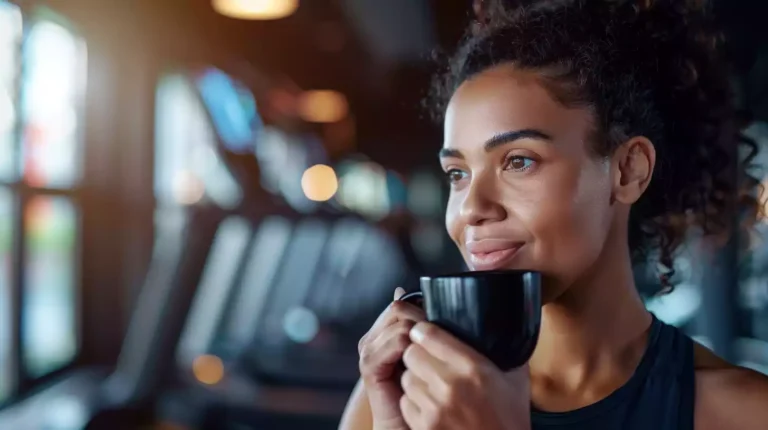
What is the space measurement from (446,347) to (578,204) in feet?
0.82

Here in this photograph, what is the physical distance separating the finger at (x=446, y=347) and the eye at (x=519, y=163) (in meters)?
0.22

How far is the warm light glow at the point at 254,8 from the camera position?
2756 millimetres

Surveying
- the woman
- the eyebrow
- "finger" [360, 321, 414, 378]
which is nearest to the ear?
the woman

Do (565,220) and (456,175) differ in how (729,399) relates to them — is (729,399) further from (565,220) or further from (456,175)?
(456,175)

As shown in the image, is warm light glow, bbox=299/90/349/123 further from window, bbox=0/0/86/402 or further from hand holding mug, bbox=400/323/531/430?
hand holding mug, bbox=400/323/531/430

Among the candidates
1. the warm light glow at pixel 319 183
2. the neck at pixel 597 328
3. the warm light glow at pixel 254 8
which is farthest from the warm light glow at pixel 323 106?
the neck at pixel 597 328

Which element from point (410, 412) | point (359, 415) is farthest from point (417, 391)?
Answer: point (359, 415)

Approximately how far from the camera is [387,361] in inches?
27.2

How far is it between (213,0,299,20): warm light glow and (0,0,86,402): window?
59cm

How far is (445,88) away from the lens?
105 centimetres

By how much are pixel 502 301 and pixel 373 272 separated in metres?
3.32

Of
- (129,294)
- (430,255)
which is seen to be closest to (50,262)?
(129,294)

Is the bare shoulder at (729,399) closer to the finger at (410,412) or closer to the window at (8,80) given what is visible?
the finger at (410,412)

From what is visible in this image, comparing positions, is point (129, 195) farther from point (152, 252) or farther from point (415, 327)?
point (415, 327)
